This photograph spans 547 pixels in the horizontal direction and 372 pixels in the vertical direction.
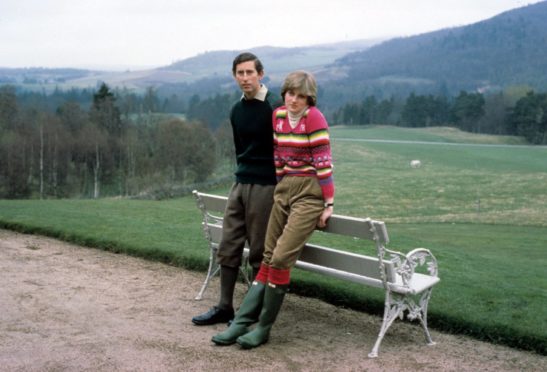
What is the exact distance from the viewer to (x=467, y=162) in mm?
75625

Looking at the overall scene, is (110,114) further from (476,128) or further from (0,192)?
(476,128)

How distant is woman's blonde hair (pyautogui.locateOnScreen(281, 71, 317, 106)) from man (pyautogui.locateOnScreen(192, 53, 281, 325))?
18.3 inches

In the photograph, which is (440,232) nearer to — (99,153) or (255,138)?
(255,138)

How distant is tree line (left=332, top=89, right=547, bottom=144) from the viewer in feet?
355

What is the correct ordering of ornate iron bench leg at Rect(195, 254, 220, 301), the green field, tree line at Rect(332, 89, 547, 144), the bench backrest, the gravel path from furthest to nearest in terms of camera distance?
1. tree line at Rect(332, 89, 547, 144)
2. ornate iron bench leg at Rect(195, 254, 220, 301)
3. the green field
4. the bench backrest
5. the gravel path

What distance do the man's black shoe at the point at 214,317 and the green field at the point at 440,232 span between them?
5.13 feet

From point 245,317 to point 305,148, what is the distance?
1.64 metres

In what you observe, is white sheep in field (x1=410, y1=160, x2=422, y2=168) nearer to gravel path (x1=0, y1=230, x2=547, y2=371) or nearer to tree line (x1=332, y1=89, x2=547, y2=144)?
tree line (x1=332, y1=89, x2=547, y2=144)

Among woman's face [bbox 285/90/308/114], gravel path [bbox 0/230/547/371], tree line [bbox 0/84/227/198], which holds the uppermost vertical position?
→ woman's face [bbox 285/90/308/114]

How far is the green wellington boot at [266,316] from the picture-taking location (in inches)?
223

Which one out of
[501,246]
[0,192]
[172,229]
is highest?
[172,229]

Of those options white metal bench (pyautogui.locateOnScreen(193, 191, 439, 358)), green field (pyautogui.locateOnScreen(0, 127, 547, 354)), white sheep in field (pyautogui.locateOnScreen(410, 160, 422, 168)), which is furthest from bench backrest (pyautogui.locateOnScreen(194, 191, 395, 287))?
white sheep in field (pyautogui.locateOnScreen(410, 160, 422, 168))

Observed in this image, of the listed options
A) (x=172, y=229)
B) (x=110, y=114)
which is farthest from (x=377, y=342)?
(x=110, y=114)

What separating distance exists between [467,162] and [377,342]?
73458mm
